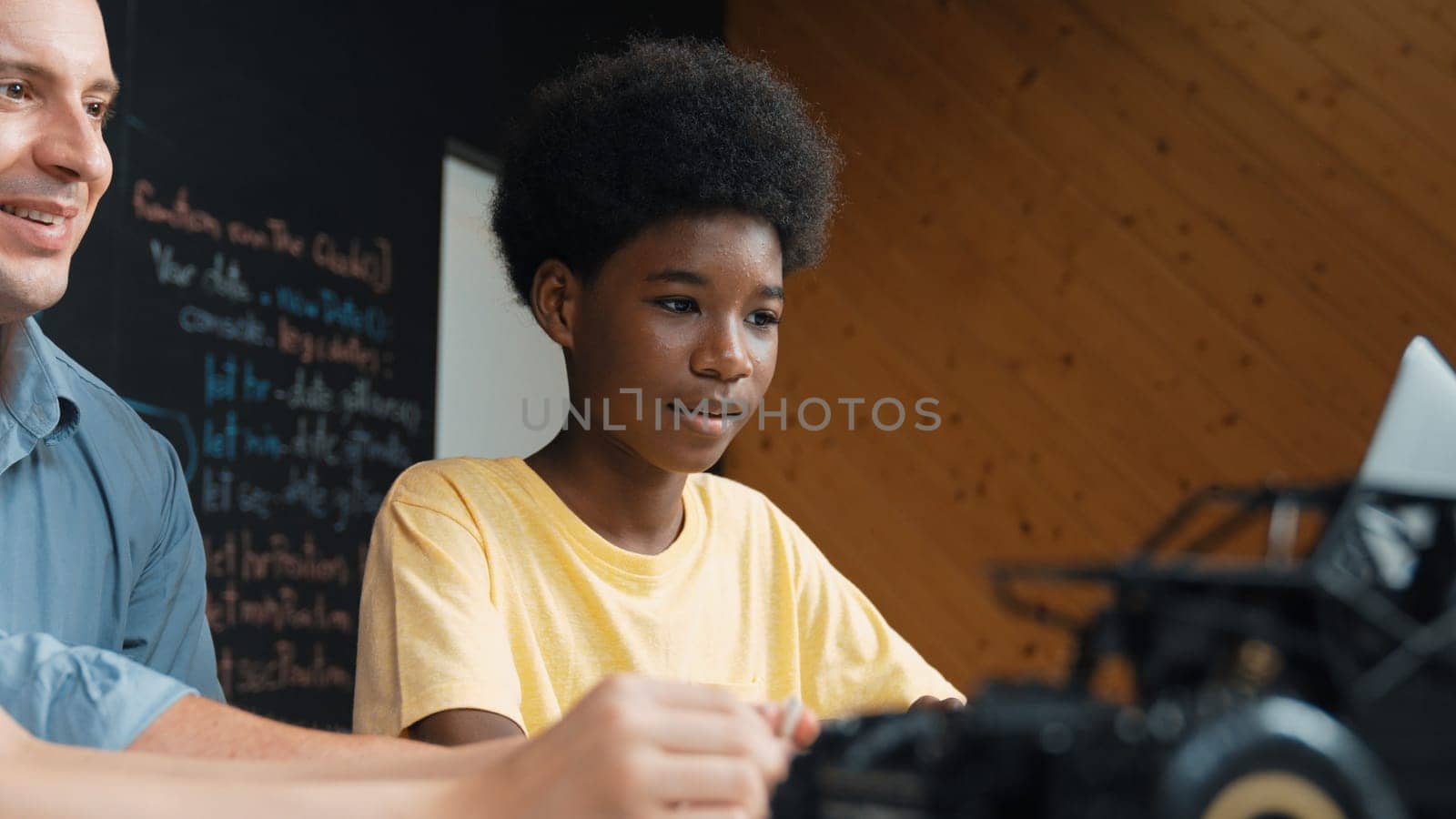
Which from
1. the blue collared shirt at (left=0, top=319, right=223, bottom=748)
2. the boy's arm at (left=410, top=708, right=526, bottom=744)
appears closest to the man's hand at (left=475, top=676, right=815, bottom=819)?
the boy's arm at (left=410, top=708, right=526, bottom=744)

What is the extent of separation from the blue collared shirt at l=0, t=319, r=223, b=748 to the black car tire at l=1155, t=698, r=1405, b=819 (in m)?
0.91

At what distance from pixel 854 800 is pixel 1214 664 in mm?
134

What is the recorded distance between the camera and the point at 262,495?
2.72 m

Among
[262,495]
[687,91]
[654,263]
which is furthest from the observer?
[262,495]

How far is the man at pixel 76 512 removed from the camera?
797 millimetres

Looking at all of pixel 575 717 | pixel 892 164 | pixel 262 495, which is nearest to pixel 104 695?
pixel 575 717

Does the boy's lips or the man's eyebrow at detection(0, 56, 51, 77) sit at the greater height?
the man's eyebrow at detection(0, 56, 51, 77)

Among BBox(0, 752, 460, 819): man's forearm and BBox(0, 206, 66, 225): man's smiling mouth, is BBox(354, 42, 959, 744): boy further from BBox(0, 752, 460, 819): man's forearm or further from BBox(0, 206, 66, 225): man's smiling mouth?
BBox(0, 752, 460, 819): man's forearm

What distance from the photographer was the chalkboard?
2.45 metres

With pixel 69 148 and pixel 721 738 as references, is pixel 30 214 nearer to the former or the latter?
pixel 69 148

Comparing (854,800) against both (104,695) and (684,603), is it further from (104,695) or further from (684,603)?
(684,603)

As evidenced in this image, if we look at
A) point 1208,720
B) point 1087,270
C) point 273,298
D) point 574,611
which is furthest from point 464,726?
point 1087,270

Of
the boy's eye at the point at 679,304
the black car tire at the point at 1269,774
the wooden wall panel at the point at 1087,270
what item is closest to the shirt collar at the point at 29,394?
the boy's eye at the point at 679,304

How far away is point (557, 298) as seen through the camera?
56.9 inches
